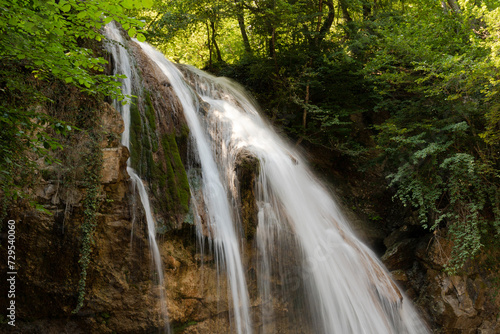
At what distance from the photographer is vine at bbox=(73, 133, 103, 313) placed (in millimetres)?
4814

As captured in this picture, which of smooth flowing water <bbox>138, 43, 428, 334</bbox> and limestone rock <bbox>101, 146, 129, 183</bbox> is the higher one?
limestone rock <bbox>101, 146, 129, 183</bbox>

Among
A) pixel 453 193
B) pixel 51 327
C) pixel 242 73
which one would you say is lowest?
pixel 51 327

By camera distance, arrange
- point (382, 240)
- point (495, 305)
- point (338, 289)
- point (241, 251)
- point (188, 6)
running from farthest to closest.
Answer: point (188, 6) → point (382, 240) → point (495, 305) → point (338, 289) → point (241, 251)

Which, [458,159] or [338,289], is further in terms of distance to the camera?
[458,159]

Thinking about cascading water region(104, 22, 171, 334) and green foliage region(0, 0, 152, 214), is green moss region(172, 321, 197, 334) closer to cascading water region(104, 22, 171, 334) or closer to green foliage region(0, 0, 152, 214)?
cascading water region(104, 22, 171, 334)

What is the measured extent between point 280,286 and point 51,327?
385 cm

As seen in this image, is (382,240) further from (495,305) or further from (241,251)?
(241,251)

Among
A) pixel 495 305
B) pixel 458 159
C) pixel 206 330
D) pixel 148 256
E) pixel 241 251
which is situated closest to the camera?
pixel 148 256

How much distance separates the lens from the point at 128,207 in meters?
5.35

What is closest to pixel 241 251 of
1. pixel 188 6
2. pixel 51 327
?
pixel 51 327

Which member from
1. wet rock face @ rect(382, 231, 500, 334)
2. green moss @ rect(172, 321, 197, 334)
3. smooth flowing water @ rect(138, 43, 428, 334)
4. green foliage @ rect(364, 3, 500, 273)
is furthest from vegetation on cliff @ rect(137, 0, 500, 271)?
green moss @ rect(172, 321, 197, 334)

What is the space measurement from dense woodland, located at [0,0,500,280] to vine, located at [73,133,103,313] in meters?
0.49

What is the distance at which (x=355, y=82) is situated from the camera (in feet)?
36.1

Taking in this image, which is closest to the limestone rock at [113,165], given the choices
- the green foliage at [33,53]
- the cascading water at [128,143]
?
the cascading water at [128,143]
